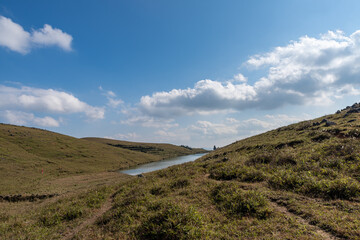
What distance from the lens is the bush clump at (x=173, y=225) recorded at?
283 inches

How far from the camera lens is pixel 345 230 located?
613 centimetres

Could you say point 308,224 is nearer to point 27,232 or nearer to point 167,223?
point 167,223

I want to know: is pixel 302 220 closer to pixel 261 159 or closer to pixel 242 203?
pixel 242 203

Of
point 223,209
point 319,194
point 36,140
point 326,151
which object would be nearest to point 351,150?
point 326,151

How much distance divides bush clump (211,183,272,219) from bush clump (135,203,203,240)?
6.69ft

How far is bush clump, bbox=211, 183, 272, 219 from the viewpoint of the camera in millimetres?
8375

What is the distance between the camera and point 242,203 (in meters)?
9.27

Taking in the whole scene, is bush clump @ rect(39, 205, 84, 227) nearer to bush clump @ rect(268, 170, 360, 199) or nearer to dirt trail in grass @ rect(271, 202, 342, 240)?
dirt trail in grass @ rect(271, 202, 342, 240)

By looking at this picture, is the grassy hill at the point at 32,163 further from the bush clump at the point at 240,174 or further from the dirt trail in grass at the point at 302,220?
the dirt trail in grass at the point at 302,220

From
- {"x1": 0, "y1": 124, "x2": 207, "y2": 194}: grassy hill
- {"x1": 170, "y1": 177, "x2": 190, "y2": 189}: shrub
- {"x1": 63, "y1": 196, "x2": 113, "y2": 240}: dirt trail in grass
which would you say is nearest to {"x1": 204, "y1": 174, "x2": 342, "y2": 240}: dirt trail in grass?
{"x1": 170, "y1": 177, "x2": 190, "y2": 189}: shrub

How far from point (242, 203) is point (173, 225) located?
3973 millimetres

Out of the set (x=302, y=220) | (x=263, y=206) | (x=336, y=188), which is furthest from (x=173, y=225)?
(x=336, y=188)

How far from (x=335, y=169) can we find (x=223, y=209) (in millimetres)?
8772

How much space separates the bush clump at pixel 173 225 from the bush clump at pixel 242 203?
2040 mm
